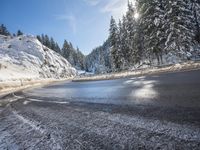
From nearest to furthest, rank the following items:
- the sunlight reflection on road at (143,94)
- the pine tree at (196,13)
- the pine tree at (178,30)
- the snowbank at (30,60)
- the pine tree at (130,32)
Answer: the sunlight reflection on road at (143,94)
the pine tree at (178,30)
the pine tree at (196,13)
the pine tree at (130,32)
the snowbank at (30,60)

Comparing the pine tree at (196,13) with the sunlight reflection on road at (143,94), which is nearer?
the sunlight reflection on road at (143,94)

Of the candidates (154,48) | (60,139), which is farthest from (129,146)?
(154,48)

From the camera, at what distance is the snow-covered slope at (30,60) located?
215ft

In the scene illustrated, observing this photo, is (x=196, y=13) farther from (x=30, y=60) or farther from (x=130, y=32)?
(x=30, y=60)

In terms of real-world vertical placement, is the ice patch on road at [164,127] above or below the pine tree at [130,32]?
below

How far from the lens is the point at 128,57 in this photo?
50.9m

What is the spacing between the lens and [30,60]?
7244 cm

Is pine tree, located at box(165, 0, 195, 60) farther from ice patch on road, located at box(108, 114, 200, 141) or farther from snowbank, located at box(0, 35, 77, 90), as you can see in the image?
snowbank, located at box(0, 35, 77, 90)

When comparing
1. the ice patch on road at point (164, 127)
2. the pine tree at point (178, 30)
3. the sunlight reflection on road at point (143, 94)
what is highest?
the pine tree at point (178, 30)

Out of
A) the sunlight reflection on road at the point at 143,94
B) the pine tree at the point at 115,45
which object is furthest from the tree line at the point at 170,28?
the sunlight reflection on road at the point at 143,94

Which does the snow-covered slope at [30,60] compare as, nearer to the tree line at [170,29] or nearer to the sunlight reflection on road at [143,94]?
the tree line at [170,29]

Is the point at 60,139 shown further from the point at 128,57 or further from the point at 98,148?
the point at 128,57

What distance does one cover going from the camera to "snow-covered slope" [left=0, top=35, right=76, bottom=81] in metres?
65.5

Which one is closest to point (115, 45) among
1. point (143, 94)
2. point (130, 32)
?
point (130, 32)
